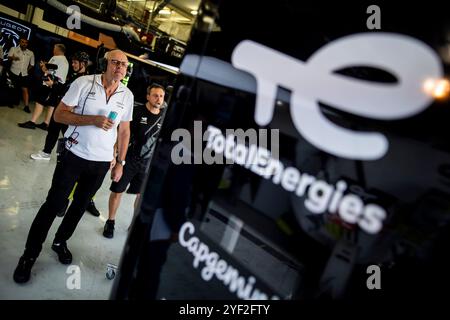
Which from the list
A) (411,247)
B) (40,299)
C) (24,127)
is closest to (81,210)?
(40,299)

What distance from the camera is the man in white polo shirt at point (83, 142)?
233 centimetres

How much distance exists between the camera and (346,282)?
2.84 ft

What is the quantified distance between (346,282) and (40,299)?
2149 millimetres

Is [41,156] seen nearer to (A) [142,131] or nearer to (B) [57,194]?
(A) [142,131]

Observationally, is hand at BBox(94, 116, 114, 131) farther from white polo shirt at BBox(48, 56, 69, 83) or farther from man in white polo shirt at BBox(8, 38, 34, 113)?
man in white polo shirt at BBox(8, 38, 34, 113)

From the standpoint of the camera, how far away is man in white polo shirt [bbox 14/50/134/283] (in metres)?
2.33

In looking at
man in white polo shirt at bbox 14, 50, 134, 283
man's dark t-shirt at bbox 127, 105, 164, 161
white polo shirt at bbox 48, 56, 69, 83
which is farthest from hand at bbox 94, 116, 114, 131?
white polo shirt at bbox 48, 56, 69, 83

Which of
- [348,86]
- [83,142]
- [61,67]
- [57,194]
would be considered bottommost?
[57,194]

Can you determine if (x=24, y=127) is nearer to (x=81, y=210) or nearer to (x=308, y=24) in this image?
(x=81, y=210)

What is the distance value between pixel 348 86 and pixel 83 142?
203 centimetres

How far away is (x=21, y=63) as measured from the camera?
25.0ft

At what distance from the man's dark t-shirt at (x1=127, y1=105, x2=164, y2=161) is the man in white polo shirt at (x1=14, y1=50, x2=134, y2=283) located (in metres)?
0.86

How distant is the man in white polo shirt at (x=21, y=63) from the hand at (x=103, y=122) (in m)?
6.76

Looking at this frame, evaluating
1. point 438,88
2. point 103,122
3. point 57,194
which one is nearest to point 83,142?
point 103,122
